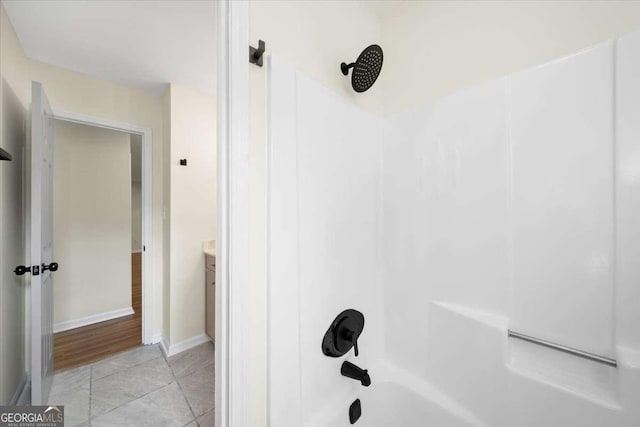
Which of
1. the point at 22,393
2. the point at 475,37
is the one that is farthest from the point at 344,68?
the point at 22,393

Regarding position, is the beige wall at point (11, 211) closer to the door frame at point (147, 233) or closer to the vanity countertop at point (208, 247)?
the door frame at point (147, 233)

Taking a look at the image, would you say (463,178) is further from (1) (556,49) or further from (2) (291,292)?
(2) (291,292)

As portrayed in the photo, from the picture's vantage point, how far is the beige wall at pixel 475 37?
2.62 ft

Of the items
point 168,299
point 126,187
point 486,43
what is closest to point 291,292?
point 486,43

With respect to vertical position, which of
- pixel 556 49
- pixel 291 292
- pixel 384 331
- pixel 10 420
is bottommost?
pixel 10 420

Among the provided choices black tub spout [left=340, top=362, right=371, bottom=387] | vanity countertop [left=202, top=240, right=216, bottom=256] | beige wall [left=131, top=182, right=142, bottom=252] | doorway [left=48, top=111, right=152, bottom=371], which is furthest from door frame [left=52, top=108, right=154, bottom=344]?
beige wall [left=131, top=182, right=142, bottom=252]

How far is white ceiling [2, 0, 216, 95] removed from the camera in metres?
1.39

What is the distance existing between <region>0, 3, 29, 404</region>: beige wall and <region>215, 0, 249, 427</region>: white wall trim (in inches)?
63.9

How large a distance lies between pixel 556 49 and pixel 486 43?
0.81 ft

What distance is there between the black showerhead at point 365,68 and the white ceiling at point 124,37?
39.9 inches

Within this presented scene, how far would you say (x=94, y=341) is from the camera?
236 centimetres

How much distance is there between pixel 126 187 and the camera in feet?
9.88

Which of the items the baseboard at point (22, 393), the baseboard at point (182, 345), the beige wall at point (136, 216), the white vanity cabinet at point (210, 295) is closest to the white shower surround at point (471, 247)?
the white vanity cabinet at point (210, 295)

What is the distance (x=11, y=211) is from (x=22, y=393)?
128cm
